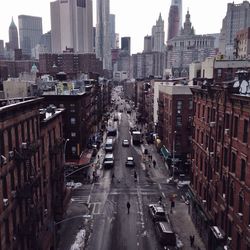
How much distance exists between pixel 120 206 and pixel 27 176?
22155mm

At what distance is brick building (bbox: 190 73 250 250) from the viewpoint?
Result: 93.8 ft

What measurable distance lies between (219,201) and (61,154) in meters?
22.9

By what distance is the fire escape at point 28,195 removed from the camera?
94.5ft

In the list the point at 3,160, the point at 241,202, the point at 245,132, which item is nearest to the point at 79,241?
the point at 3,160

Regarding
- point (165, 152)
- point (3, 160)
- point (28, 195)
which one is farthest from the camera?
point (165, 152)

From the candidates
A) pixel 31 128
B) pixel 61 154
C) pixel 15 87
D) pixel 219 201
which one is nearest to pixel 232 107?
pixel 219 201

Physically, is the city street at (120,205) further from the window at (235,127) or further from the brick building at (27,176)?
the window at (235,127)

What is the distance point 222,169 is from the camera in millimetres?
34000

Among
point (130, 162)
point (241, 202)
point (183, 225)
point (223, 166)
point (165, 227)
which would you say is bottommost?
point (183, 225)

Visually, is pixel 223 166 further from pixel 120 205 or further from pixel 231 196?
pixel 120 205

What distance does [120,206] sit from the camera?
165 feet

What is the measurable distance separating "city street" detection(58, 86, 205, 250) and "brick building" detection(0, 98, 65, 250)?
16.3ft

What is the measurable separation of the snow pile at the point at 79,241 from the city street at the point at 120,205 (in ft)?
0.41

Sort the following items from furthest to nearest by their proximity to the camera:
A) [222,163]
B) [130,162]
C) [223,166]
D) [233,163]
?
[130,162]
[222,163]
[223,166]
[233,163]
